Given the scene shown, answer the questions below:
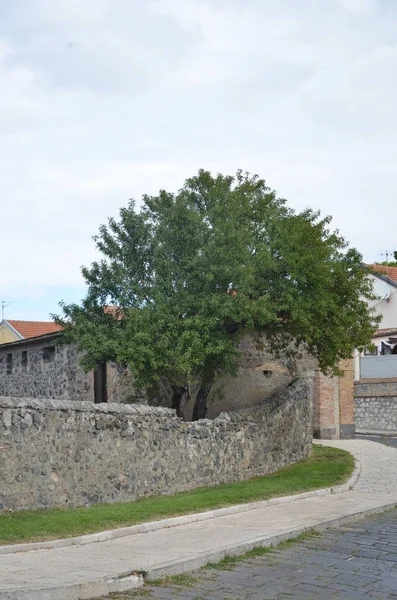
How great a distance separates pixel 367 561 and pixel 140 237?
36.4ft

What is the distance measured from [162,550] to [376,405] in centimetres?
2750

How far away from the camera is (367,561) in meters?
9.19

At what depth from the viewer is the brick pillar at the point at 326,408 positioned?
27734mm

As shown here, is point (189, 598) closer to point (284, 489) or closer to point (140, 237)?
point (284, 489)

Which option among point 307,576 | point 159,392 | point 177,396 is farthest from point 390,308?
point 307,576

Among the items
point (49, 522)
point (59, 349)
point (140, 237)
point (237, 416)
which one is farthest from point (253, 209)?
point (49, 522)

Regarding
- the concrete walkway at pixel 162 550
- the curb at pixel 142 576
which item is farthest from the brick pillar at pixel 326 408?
the curb at pixel 142 576

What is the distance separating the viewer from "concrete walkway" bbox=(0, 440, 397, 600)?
759 centimetres

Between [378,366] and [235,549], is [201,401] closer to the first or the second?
[235,549]

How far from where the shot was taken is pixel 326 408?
2798 centimetres

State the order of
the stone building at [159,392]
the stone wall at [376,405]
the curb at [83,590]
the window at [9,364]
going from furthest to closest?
the stone wall at [376,405] < the window at [9,364] < the stone building at [159,392] < the curb at [83,590]

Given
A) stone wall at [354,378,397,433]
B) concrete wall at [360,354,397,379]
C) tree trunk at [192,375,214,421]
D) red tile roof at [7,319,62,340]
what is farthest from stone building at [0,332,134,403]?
concrete wall at [360,354,397,379]

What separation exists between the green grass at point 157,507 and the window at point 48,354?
9264mm

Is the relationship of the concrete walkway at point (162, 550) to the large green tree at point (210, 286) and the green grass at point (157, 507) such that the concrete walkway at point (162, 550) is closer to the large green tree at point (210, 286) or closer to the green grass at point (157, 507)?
the green grass at point (157, 507)
